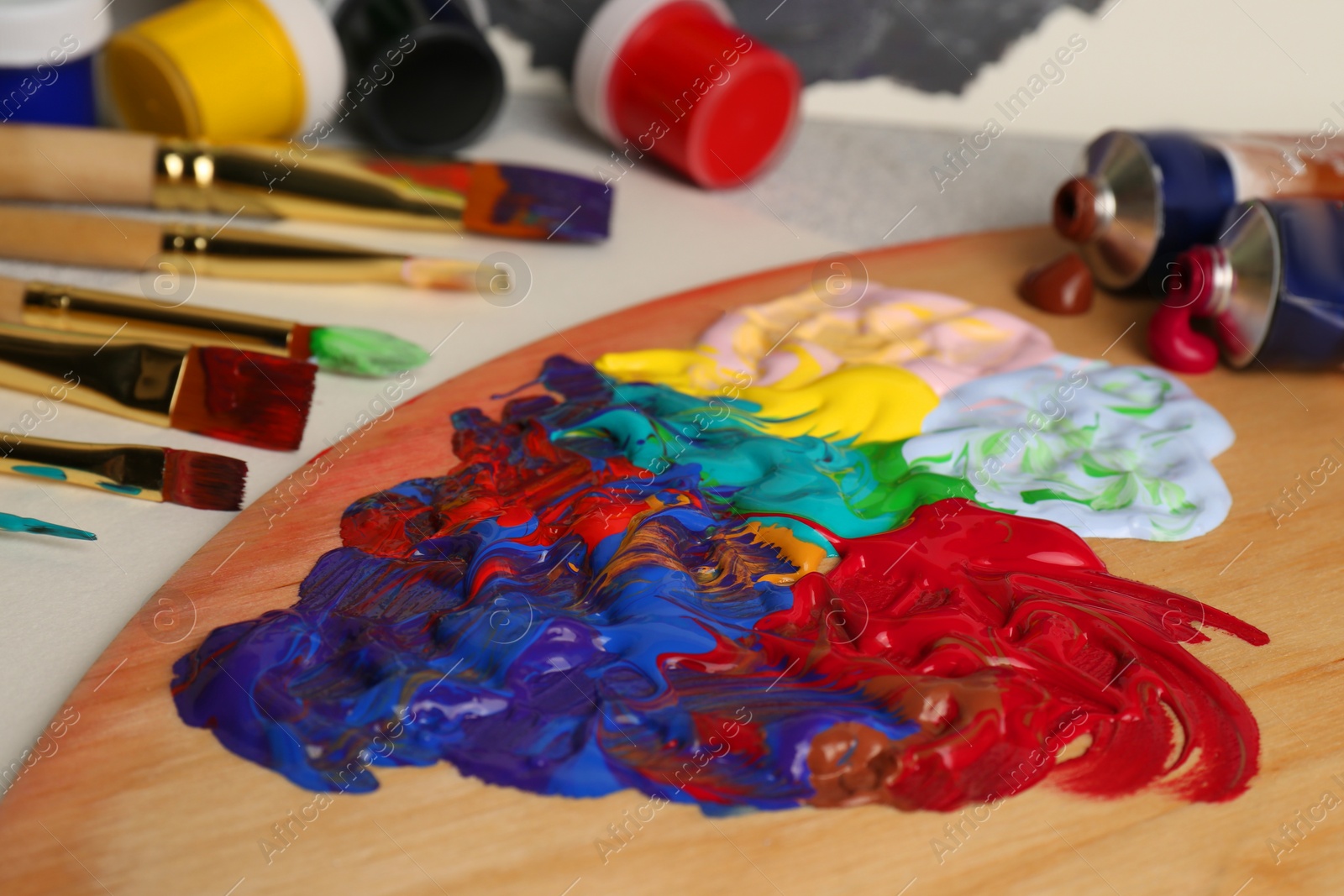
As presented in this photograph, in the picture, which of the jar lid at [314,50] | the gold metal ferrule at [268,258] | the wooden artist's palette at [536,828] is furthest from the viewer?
the jar lid at [314,50]

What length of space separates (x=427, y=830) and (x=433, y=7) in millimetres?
890

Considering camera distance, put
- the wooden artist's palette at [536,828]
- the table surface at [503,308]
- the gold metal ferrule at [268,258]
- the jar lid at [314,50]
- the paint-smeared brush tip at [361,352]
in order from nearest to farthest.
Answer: the wooden artist's palette at [536,828] < the table surface at [503,308] < the paint-smeared brush tip at [361,352] < the gold metal ferrule at [268,258] < the jar lid at [314,50]

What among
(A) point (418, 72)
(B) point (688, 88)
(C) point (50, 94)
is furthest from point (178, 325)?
(B) point (688, 88)

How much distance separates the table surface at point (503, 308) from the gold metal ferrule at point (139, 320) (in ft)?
0.20

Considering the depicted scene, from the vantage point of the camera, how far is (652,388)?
3.02 feet

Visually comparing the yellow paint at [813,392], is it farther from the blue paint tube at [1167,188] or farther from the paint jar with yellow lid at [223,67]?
the paint jar with yellow lid at [223,67]

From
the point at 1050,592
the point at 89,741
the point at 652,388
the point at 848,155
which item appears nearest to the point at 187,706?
Result: the point at 89,741

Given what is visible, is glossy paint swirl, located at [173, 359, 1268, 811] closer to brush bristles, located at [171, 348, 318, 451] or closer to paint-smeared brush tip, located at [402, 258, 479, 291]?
A: brush bristles, located at [171, 348, 318, 451]

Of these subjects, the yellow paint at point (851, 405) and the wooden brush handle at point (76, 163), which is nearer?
the yellow paint at point (851, 405)

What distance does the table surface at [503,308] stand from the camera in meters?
0.72

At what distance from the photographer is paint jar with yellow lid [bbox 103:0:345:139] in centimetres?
111

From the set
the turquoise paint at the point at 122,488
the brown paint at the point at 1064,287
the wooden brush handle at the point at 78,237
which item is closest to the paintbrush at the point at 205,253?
the wooden brush handle at the point at 78,237

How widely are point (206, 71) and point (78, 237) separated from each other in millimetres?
210

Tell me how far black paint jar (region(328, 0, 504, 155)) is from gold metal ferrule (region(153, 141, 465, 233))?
12cm
